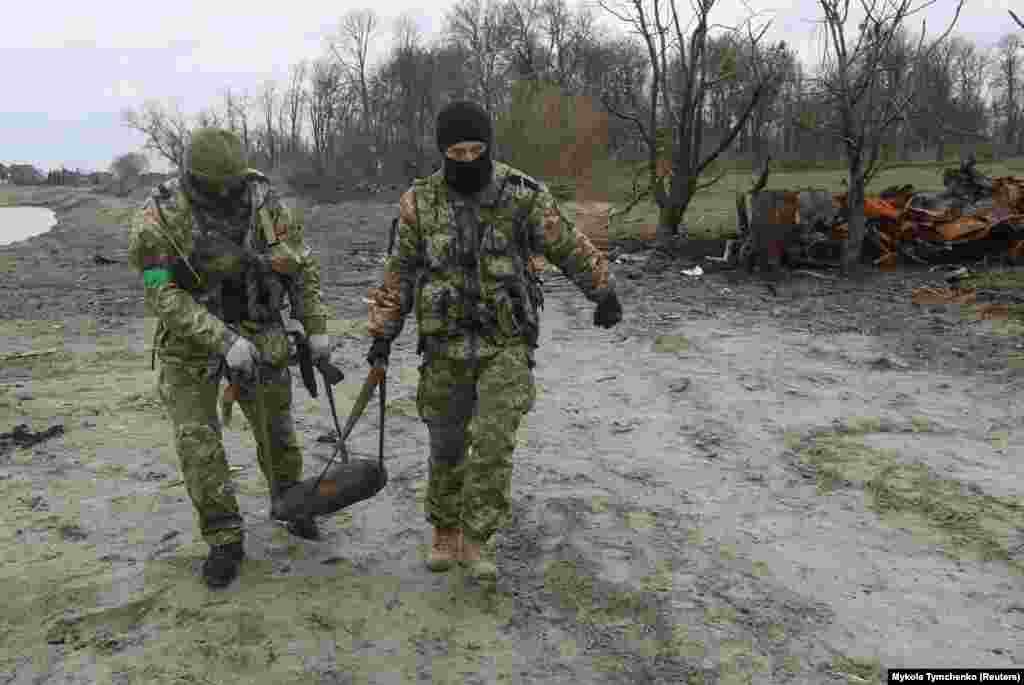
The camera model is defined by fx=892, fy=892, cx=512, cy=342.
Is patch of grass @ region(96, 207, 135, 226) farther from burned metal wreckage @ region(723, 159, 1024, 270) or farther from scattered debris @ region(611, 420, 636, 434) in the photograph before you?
scattered debris @ region(611, 420, 636, 434)

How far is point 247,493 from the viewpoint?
4668mm

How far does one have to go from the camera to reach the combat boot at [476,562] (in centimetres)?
349

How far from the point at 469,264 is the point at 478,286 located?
0.10m

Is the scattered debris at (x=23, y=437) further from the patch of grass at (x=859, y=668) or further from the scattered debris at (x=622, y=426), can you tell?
the patch of grass at (x=859, y=668)

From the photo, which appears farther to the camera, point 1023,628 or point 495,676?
point 1023,628

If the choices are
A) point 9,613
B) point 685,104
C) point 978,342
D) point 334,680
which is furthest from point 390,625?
point 685,104

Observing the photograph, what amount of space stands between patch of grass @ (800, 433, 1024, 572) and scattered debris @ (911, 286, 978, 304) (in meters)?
5.10

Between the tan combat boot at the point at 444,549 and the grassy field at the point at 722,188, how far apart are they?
9.37 meters

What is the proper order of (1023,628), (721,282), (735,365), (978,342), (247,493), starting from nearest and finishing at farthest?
1. (1023,628)
2. (247,493)
3. (735,365)
4. (978,342)
5. (721,282)

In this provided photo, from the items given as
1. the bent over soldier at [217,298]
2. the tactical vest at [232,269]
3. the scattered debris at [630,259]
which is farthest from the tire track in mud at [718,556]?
the scattered debris at [630,259]

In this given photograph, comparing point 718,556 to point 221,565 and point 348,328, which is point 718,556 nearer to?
point 221,565

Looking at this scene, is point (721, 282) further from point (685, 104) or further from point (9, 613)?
point (9, 613)

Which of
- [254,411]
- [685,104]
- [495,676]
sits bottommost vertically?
[495,676]

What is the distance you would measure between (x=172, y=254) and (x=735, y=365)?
498 centimetres
